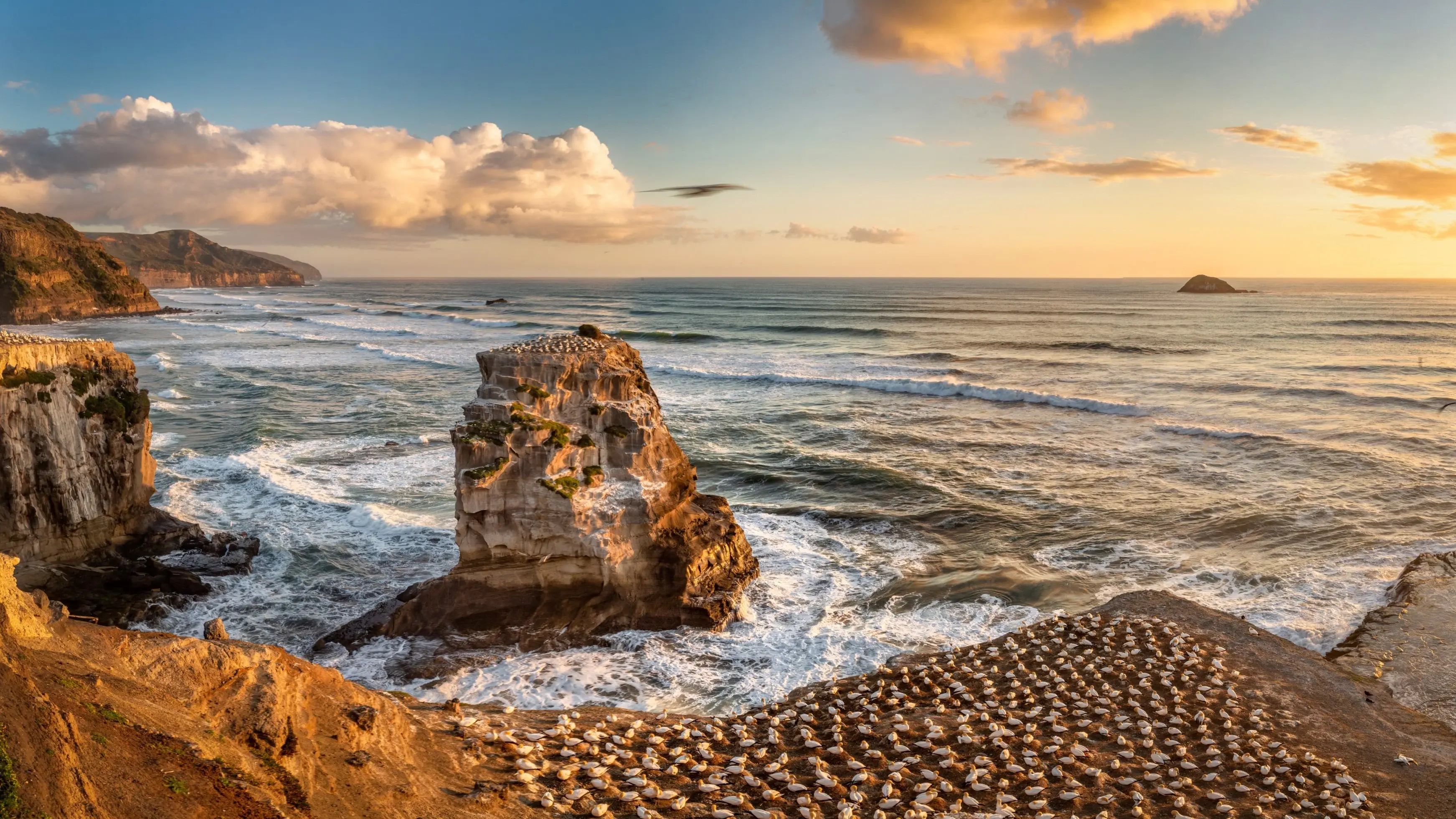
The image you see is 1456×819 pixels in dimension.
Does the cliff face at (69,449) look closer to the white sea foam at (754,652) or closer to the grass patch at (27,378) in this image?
the grass patch at (27,378)

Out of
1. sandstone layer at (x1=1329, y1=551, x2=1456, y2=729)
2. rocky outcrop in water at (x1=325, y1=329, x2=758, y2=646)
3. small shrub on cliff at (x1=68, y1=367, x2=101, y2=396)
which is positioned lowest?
sandstone layer at (x1=1329, y1=551, x2=1456, y2=729)

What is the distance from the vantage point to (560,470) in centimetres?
1797

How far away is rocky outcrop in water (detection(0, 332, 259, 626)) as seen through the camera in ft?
59.5

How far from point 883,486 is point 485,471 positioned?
56.2ft

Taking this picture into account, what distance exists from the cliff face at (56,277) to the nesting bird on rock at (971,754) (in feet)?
347

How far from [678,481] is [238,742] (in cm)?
1177

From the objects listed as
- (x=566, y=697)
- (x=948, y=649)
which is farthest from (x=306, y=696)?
(x=948, y=649)

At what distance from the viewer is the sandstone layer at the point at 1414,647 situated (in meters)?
15.4

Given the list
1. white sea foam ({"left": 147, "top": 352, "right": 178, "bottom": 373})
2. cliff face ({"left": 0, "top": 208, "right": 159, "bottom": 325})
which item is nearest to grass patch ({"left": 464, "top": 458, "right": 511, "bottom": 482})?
white sea foam ({"left": 147, "top": 352, "right": 178, "bottom": 373})

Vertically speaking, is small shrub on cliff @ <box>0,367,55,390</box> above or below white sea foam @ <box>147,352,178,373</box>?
above

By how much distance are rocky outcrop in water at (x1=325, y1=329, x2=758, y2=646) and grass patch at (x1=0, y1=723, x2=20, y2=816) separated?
35.4ft

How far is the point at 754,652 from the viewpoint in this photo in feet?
57.2

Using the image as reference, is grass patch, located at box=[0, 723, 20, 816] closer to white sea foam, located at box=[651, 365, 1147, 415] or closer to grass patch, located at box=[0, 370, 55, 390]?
grass patch, located at box=[0, 370, 55, 390]

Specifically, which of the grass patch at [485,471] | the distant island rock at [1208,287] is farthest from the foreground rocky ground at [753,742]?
the distant island rock at [1208,287]
